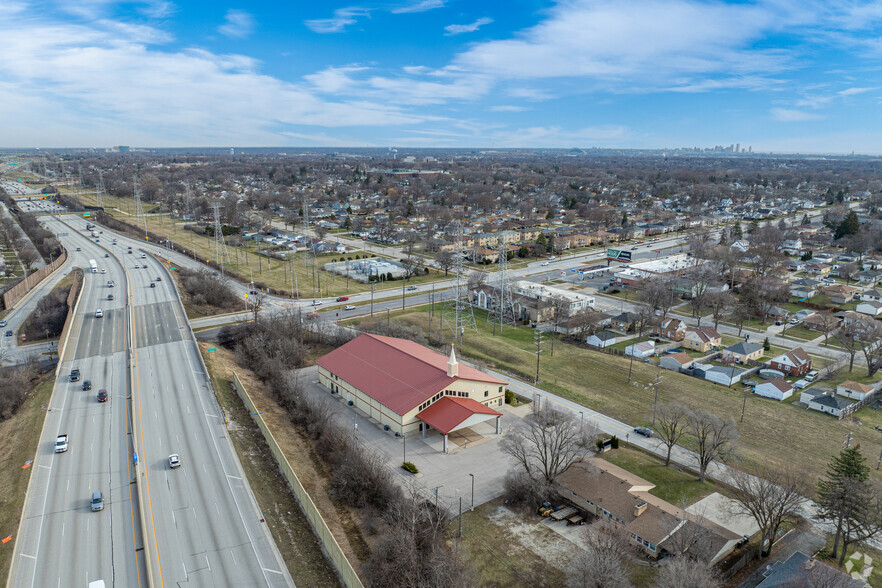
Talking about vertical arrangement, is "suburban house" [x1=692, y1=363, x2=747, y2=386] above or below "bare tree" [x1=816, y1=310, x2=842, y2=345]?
below

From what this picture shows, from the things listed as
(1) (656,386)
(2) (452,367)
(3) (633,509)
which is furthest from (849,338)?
(2) (452,367)

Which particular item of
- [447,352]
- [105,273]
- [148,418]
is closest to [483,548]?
[148,418]

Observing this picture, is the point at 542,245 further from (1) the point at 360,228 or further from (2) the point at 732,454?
(2) the point at 732,454

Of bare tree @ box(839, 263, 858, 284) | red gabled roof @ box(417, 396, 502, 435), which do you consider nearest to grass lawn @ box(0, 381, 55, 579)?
red gabled roof @ box(417, 396, 502, 435)

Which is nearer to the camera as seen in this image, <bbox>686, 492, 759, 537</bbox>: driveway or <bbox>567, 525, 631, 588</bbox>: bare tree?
<bbox>567, 525, 631, 588</bbox>: bare tree

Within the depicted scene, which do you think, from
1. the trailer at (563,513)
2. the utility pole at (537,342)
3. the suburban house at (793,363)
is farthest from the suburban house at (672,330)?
the trailer at (563,513)

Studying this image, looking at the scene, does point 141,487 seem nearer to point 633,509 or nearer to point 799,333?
point 633,509

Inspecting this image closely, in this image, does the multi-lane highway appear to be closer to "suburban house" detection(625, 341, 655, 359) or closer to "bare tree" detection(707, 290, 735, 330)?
"suburban house" detection(625, 341, 655, 359)
